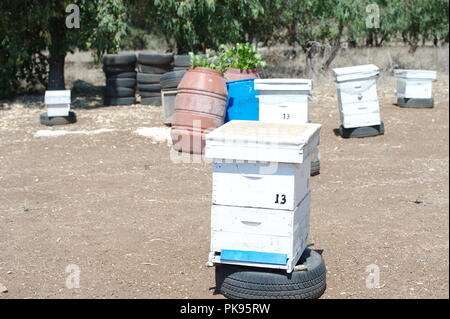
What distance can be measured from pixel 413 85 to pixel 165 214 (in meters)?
8.00

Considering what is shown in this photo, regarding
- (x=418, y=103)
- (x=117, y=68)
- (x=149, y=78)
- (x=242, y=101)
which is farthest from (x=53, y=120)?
(x=418, y=103)

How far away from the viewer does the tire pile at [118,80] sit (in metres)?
14.4

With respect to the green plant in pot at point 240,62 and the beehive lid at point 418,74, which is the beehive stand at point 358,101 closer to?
the green plant in pot at point 240,62

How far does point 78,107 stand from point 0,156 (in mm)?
4784

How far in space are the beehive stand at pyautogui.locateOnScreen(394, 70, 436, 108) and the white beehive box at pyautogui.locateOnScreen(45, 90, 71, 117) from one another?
21.2 ft

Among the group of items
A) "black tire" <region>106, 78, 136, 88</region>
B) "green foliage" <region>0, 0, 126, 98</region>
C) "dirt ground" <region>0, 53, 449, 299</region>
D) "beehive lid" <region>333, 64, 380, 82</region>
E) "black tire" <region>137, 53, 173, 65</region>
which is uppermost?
"green foliage" <region>0, 0, 126, 98</region>

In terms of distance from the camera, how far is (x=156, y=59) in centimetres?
1439

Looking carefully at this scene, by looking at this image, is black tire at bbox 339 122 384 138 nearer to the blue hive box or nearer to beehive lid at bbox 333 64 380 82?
beehive lid at bbox 333 64 380 82

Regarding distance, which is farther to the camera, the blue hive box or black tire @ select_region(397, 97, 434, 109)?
black tire @ select_region(397, 97, 434, 109)

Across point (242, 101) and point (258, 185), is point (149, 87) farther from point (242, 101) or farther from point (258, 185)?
point (258, 185)

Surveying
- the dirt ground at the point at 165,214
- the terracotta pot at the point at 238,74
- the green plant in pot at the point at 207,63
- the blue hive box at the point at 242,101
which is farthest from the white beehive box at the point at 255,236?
the terracotta pot at the point at 238,74

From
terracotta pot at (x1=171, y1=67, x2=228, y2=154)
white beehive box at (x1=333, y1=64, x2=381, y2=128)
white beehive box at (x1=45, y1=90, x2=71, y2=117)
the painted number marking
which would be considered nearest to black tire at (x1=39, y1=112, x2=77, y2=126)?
white beehive box at (x1=45, y1=90, x2=71, y2=117)

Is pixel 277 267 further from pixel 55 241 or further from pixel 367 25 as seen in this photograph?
pixel 367 25

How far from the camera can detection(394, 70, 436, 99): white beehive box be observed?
12961 millimetres
